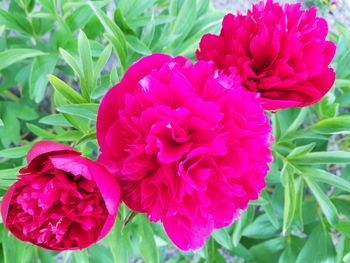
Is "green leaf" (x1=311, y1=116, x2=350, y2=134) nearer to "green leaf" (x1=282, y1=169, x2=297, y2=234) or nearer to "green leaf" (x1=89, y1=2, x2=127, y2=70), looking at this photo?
"green leaf" (x1=282, y1=169, x2=297, y2=234)

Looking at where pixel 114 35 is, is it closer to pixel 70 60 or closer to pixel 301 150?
pixel 70 60

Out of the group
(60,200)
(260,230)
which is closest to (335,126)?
(260,230)

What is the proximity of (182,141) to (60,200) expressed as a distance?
13 cm

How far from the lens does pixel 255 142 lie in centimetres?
40

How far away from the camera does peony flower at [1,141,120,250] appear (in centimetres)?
37

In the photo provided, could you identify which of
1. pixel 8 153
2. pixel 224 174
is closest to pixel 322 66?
pixel 224 174

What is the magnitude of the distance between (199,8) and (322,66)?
0.43m

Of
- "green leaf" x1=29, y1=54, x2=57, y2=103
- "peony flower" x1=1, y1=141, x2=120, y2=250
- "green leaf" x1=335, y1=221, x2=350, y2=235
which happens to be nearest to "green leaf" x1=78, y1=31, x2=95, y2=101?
"green leaf" x1=29, y1=54, x2=57, y2=103

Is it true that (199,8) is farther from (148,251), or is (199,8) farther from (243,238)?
(243,238)

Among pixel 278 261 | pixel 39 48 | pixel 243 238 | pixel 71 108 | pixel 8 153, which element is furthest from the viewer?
pixel 243 238

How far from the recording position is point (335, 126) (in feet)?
2.19

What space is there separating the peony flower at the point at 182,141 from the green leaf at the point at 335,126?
297 mm

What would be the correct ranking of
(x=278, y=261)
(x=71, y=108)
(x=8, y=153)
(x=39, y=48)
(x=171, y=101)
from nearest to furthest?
(x=171, y=101) → (x=71, y=108) → (x=8, y=153) → (x=39, y=48) → (x=278, y=261)

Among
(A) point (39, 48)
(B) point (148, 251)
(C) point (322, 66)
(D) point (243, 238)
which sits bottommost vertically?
(D) point (243, 238)
